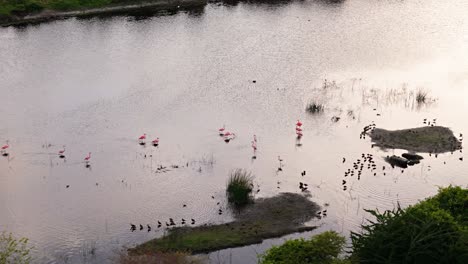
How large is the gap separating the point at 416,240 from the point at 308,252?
489cm

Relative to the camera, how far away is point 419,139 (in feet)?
191

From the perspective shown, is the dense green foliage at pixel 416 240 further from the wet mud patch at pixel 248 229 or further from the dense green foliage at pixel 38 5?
the dense green foliage at pixel 38 5

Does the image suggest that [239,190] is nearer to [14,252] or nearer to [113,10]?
[14,252]

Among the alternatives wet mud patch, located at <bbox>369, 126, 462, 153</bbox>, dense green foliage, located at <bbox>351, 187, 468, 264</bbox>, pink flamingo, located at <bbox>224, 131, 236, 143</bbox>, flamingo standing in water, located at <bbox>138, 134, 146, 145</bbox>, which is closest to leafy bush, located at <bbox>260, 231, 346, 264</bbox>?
dense green foliage, located at <bbox>351, 187, 468, 264</bbox>

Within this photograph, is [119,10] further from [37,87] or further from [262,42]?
[37,87]

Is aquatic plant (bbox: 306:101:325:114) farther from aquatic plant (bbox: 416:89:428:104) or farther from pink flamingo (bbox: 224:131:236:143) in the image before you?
aquatic plant (bbox: 416:89:428:104)

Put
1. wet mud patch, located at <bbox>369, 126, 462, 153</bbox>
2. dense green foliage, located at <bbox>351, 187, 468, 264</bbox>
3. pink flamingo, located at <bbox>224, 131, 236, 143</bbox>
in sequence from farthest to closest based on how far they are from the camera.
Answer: pink flamingo, located at <bbox>224, 131, 236, 143</bbox>
wet mud patch, located at <bbox>369, 126, 462, 153</bbox>
dense green foliage, located at <bbox>351, 187, 468, 264</bbox>

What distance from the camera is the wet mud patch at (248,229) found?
139ft

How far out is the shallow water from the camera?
158 ft

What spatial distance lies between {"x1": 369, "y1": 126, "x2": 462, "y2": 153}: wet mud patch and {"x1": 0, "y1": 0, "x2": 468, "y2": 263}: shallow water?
139 cm

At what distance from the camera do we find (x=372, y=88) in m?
70.8

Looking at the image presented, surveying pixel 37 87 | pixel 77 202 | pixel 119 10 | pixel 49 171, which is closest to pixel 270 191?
pixel 77 202

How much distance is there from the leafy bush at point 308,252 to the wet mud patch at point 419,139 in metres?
25.9

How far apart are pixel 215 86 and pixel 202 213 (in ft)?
86.8
